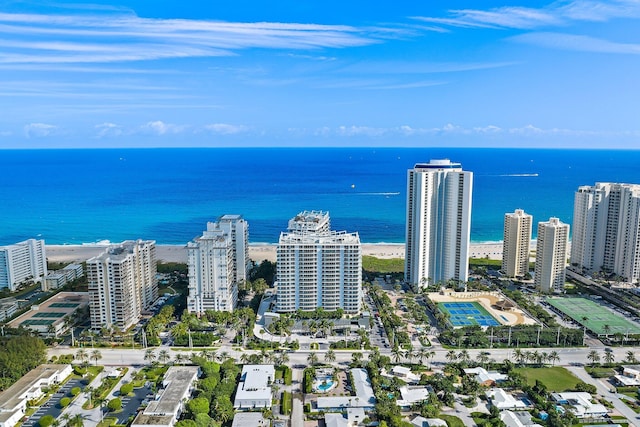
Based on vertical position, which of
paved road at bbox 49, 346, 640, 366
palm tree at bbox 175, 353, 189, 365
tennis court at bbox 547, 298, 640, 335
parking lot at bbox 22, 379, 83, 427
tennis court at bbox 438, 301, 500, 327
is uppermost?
tennis court at bbox 547, 298, 640, 335

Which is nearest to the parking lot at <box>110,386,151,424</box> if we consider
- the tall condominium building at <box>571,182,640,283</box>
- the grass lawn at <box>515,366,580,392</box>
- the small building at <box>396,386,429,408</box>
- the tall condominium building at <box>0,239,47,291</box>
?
the small building at <box>396,386,429,408</box>

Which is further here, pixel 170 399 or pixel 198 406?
Answer: pixel 170 399

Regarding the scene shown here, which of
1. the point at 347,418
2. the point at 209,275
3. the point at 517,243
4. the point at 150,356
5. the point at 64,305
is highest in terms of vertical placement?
the point at 517,243

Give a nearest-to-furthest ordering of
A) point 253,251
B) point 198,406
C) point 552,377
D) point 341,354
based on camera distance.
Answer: point 198,406 → point 552,377 → point 341,354 → point 253,251

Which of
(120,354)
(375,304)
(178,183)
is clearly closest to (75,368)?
(120,354)

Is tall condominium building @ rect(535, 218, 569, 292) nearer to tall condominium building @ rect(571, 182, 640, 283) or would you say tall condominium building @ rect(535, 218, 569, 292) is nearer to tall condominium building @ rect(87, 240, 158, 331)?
tall condominium building @ rect(571, 182, 640, 283)

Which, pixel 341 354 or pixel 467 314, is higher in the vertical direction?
pixel 467 314

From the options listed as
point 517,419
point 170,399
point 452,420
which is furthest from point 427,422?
point 170,399

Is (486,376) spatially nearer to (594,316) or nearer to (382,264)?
(594,316)
